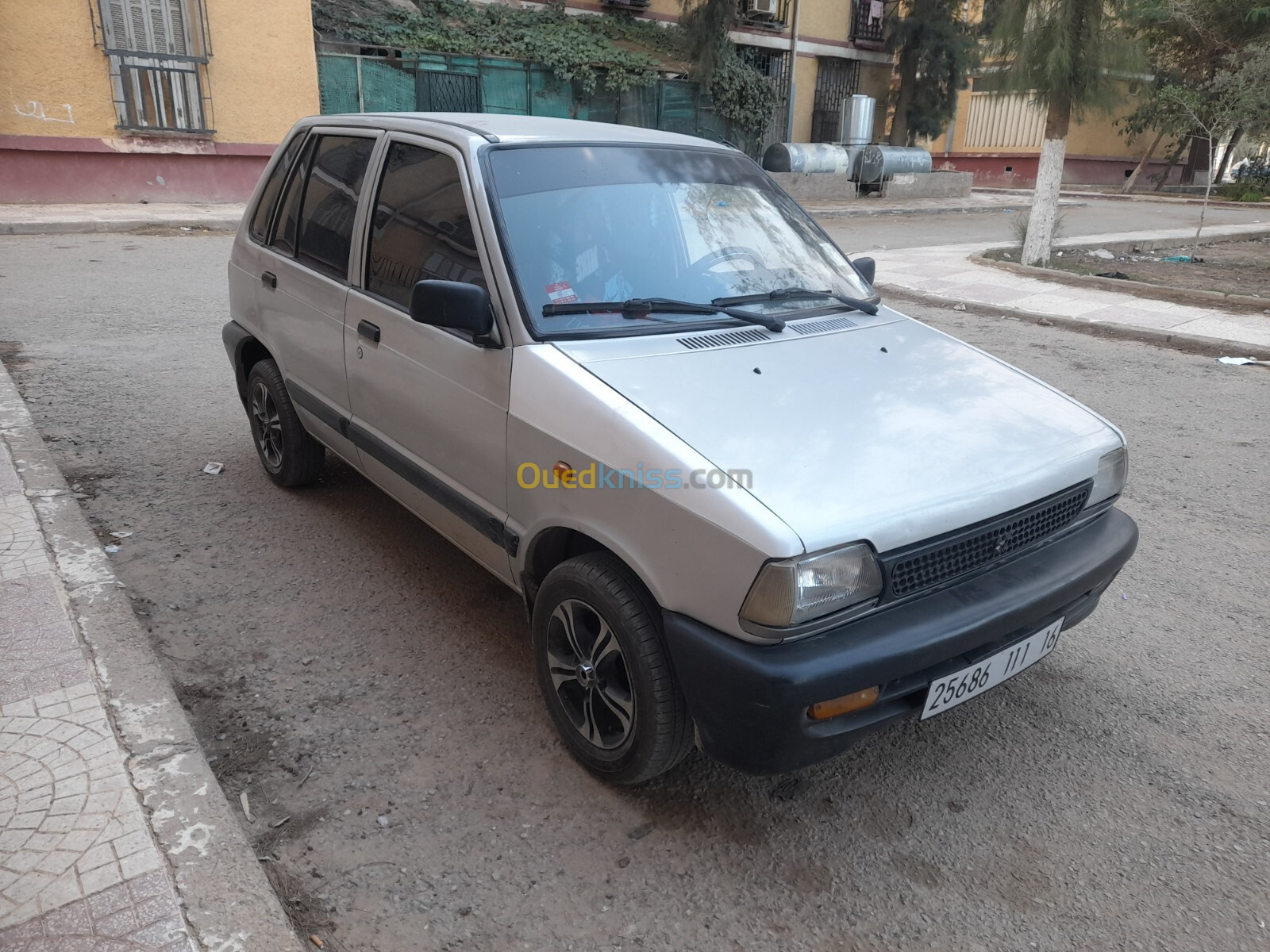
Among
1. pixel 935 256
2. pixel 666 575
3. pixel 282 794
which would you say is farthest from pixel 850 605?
pixel 935 256

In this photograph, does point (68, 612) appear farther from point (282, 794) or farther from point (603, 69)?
point (603, 69)

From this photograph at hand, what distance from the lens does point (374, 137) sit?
12.1 feet

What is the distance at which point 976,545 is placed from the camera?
2475 mm

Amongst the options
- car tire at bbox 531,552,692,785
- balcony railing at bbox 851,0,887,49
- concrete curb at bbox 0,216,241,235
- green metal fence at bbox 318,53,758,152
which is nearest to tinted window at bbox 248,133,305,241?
car tire at bbox 531,552,692,785

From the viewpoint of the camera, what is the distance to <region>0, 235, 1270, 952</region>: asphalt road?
231 cm

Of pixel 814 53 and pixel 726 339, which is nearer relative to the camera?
pixel 726 339

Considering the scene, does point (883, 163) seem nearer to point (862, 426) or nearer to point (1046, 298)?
point (1046, 298)

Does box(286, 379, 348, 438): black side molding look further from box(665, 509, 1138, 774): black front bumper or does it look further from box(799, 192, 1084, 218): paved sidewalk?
box(799, 192, 1084, 218): paved sidewalk

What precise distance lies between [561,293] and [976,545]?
4.79 ft

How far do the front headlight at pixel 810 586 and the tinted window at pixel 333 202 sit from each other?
7.89 feet

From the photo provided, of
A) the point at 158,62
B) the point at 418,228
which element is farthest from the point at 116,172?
the point at 418,228

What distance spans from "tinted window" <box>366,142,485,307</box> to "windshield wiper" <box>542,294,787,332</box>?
1.00 feet

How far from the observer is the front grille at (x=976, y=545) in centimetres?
232

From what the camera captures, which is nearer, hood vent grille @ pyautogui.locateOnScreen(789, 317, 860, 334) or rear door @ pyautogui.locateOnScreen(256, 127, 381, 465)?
hood vent grille @ pyautogui.locateOnScreen(789, 317, 860, 334)
